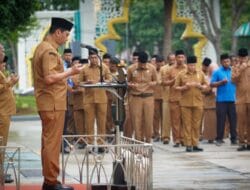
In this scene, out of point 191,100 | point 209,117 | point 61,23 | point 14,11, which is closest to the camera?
point 61,23

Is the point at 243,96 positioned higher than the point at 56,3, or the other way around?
A: the point at 56,3

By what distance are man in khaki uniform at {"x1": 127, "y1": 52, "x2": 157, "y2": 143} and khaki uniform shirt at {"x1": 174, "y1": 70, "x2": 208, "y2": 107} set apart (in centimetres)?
74

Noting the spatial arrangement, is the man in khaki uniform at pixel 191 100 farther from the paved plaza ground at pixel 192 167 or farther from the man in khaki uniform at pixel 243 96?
the man in khaki uniform at pixel 243 96

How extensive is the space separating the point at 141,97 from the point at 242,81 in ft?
6.60

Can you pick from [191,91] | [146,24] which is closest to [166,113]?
[191,91]

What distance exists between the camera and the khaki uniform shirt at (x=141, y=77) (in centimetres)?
1739

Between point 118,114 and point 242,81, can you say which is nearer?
point 118,114

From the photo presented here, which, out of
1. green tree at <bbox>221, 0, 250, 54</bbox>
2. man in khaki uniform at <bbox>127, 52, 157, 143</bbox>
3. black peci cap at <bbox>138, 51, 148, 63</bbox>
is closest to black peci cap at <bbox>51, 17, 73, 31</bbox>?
black peci cap at <bbox>138, 51, 148, 63</bbox>

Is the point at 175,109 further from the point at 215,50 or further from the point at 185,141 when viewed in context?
the point at 215,50

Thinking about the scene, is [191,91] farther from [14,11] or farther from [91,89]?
[14,11]

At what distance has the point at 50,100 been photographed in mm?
10500

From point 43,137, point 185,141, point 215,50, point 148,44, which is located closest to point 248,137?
point 185,141

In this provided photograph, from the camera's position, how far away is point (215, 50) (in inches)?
1265

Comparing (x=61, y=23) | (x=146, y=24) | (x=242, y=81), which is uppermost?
(x=146, y=24)
